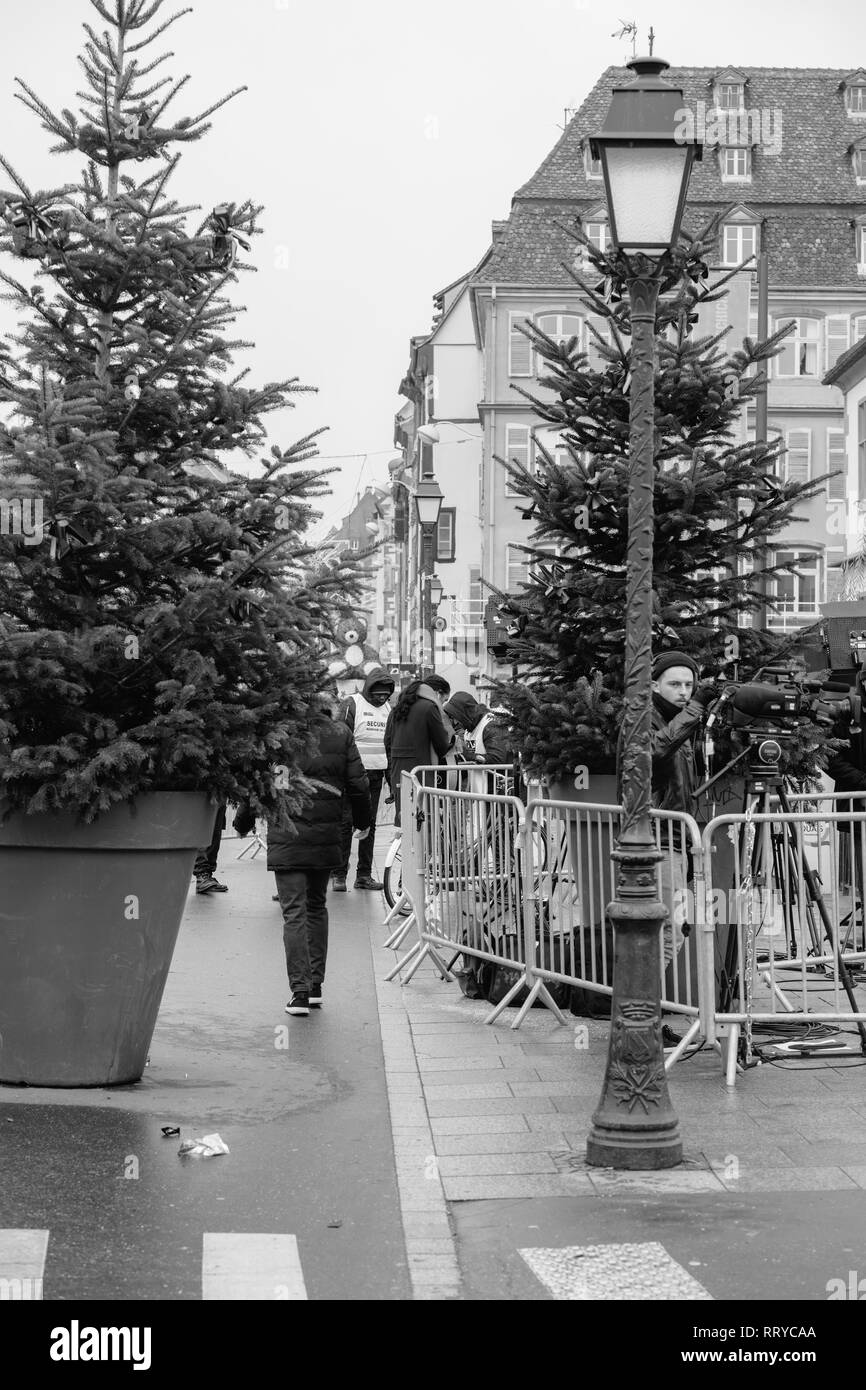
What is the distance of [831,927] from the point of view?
9070mm

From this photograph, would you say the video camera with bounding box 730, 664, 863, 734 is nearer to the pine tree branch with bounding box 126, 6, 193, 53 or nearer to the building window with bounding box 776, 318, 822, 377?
the pine tree branch with bounding box 126, 6, 193, 53

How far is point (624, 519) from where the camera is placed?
11211 mm

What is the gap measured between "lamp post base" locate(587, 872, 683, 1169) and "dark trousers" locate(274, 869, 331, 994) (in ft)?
12.0

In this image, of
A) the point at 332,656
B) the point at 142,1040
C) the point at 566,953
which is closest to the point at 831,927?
the point at 566,953

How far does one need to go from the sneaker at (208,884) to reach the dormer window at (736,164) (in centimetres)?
4669

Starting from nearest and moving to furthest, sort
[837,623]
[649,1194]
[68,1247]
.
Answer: [68,1247], [649,1194], [837,623]

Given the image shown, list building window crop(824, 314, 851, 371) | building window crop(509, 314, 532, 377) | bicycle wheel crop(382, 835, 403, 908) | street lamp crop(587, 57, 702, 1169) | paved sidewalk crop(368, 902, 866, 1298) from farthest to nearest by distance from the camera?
building window crop(824, 314, 851, 371), building window crop(509, 314, 532, 377), bicycle wheel crop(382, 835, 403, 908), street lamp crop(587, 57, 702, 1169), paved sidewalk crop(368, 902, 866, 1298)

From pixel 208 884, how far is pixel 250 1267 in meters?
11.1

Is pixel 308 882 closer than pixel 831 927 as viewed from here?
No

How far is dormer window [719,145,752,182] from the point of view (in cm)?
5844

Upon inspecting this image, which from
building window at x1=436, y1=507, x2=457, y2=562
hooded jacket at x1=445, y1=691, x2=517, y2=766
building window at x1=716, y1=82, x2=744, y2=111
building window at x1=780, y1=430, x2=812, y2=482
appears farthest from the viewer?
building window at x1=436, y1=507, x2=457, y2=562

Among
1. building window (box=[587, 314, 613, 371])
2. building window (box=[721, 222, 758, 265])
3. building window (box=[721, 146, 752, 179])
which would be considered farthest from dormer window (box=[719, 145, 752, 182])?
building window (box=[587, 314, 613, 371])

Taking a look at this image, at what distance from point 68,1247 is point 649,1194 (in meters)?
1.99
